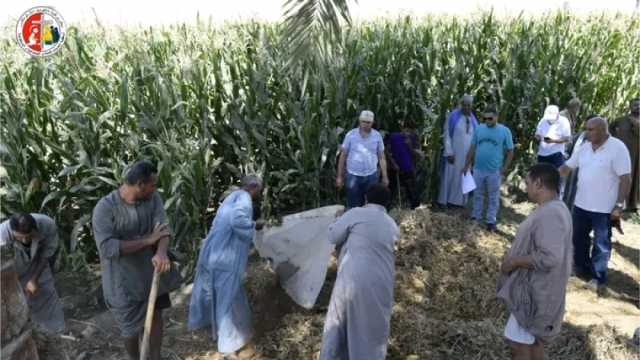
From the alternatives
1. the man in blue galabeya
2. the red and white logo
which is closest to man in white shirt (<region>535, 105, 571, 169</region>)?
the man in blue galabeya

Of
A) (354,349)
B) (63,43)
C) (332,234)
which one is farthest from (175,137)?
(354,349)

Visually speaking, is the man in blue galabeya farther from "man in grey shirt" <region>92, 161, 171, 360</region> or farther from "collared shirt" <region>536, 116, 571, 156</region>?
"collared shirt" <region>536, 116, 571, 156</region>

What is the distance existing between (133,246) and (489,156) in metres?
3.99

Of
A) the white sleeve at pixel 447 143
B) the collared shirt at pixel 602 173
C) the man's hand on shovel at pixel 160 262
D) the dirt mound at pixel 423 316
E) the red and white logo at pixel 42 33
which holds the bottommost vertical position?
the dirt mound at pixel 423 316

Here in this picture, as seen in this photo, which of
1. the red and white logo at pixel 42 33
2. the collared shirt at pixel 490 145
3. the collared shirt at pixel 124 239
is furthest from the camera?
the collared shirt at pixel 490 145

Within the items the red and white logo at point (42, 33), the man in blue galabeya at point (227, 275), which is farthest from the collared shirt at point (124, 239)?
the red and white logo at point (42, 33)

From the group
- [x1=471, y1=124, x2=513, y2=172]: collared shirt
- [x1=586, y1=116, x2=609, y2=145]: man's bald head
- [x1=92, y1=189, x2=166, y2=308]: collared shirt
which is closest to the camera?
[x1=92, y1=189, x2=166, y2=308]: collared shirt

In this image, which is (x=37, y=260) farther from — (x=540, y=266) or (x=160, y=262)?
(x=540, y=266)

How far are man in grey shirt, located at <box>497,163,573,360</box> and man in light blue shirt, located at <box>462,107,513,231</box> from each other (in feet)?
9.55

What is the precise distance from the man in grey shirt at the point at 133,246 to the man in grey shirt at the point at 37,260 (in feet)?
2.28

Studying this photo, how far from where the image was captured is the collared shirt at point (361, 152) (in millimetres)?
5898

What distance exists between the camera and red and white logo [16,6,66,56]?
5.68 metres

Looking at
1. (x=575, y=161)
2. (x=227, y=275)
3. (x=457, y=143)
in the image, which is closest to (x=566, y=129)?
(x=457, y=143)

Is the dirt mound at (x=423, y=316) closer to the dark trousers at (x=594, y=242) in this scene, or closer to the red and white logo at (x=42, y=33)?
the dark trousers at (x=594, y=242)
